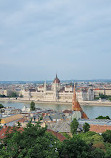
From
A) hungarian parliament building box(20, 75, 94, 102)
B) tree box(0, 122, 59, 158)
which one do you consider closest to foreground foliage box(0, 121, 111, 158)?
tree box(0, 122, 59, 158)

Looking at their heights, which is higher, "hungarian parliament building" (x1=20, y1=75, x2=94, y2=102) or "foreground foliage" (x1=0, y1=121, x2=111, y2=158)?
"foreground foliage" (x1=0, y1=121, x2=111, y2=158)

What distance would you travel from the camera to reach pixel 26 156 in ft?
15.7

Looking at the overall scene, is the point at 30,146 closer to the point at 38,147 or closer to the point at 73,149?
the point at 38,147

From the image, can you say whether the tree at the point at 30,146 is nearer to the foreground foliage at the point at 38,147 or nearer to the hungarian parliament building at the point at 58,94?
the foreground foliage at the point at 38,147

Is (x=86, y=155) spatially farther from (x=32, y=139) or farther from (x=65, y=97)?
(x=65, y=97)

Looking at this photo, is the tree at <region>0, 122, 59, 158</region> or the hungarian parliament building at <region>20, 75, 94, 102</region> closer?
the tree at <region>0, 122, 59, 158</region>

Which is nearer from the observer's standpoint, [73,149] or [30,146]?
[30,146]

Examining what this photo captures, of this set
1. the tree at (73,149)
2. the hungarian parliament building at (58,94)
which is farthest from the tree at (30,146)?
the hungarian parliament building at (58,94)

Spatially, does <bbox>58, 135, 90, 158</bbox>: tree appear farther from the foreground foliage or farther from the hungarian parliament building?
the hungarian parliament building

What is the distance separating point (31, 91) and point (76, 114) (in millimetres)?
39789

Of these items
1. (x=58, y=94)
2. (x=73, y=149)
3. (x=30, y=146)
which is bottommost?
(x=58, y=94)

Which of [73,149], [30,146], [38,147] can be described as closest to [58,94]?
[73,149]

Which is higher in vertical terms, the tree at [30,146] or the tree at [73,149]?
the tree at [30,146]

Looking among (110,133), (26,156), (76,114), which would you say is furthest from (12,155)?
(76,114)
